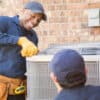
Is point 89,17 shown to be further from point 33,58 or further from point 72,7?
point 33,58

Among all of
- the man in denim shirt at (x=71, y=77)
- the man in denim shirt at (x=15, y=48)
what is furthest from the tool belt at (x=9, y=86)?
the man in denim shirt at (x=71, y=77)

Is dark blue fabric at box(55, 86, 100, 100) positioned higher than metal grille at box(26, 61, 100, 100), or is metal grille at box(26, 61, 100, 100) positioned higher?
dark blue fabric at box(55, 86, 100, 100)

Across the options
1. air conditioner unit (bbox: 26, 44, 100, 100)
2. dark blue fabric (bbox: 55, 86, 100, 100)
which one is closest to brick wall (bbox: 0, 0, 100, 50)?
air conditioner unit (bbox: 26, 44, 100, 100)

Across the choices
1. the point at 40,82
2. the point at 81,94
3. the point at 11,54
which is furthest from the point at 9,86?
the point at 81,94

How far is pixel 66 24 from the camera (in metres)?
5.02

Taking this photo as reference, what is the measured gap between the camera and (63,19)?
5.03 meters

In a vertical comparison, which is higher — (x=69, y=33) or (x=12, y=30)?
(x=12, y=30)

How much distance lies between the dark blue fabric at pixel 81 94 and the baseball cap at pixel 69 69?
4 cm

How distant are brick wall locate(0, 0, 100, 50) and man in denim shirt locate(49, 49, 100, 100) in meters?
2.79

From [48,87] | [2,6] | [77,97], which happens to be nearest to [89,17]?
[2,6]

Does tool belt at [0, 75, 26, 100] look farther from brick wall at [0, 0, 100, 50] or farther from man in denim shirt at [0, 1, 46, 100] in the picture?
brick wall at [0, 0, 100, 50]

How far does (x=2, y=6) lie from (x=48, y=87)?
8.35 ft

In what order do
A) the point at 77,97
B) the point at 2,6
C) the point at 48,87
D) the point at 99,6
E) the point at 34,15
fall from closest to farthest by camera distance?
the point at 77,97, the point at 48,87, the point at 34,15, the point at 99,6, the point at 2,6

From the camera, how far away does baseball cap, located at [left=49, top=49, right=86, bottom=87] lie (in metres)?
2.12
